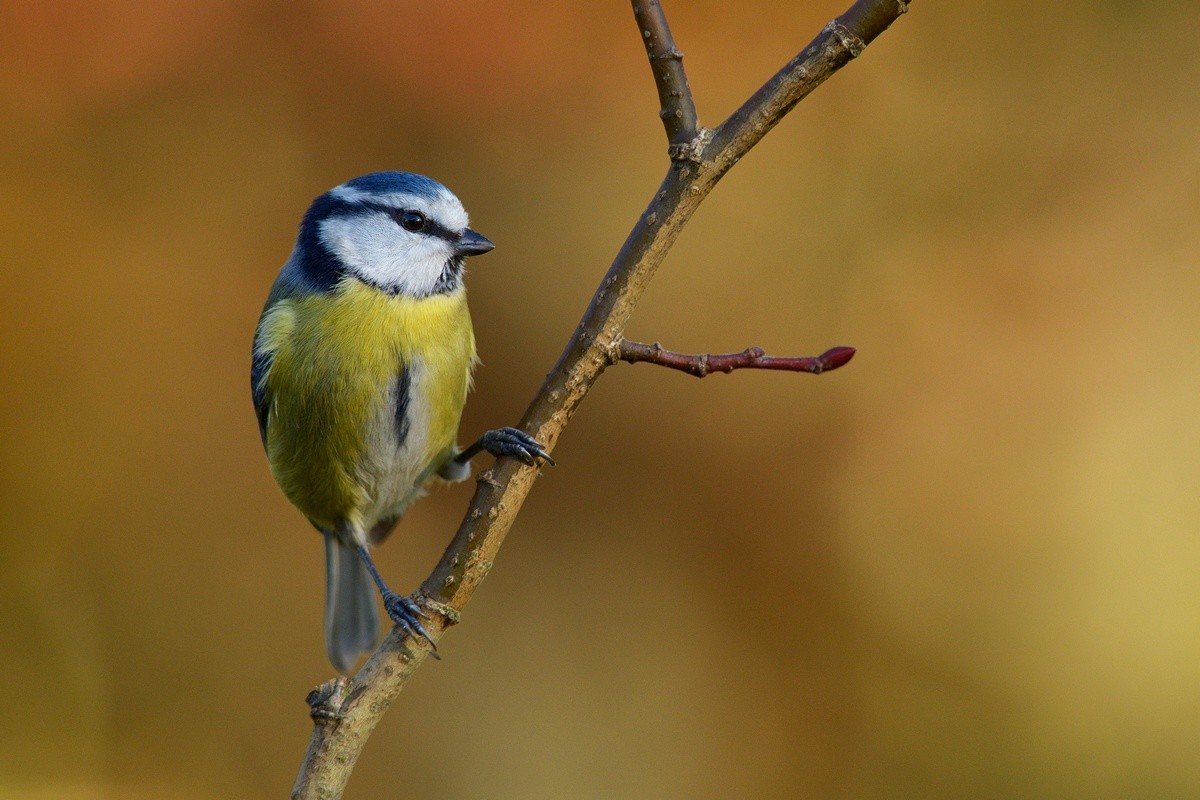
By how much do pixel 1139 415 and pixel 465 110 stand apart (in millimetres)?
1672

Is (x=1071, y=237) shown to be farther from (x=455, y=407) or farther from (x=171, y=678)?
(x=171, y=678)

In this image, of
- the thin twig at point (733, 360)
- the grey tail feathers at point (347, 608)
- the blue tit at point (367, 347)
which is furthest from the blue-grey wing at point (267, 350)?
the thin twig at point (733, 360)

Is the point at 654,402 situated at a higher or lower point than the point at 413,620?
higher

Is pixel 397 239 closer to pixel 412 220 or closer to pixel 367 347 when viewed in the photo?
pixel 412 220

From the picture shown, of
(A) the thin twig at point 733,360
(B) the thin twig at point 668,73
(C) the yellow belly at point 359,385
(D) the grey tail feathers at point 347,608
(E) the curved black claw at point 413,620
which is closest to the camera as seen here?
(A) the thin twig at point 733,360

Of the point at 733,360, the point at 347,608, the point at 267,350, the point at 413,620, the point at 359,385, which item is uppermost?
the point at 267,350

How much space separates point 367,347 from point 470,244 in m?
0.26

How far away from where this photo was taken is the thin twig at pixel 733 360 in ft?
3.17

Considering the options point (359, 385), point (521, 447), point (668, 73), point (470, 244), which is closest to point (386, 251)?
point (470, 244)

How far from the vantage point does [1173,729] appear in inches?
81.4

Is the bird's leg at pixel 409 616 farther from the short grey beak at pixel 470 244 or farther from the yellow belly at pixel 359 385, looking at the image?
the short grey beak at pixel 470 244

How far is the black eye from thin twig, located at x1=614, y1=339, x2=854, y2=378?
75 cm

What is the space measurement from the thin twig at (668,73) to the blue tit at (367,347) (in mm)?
697

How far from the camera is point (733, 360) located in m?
1.04
